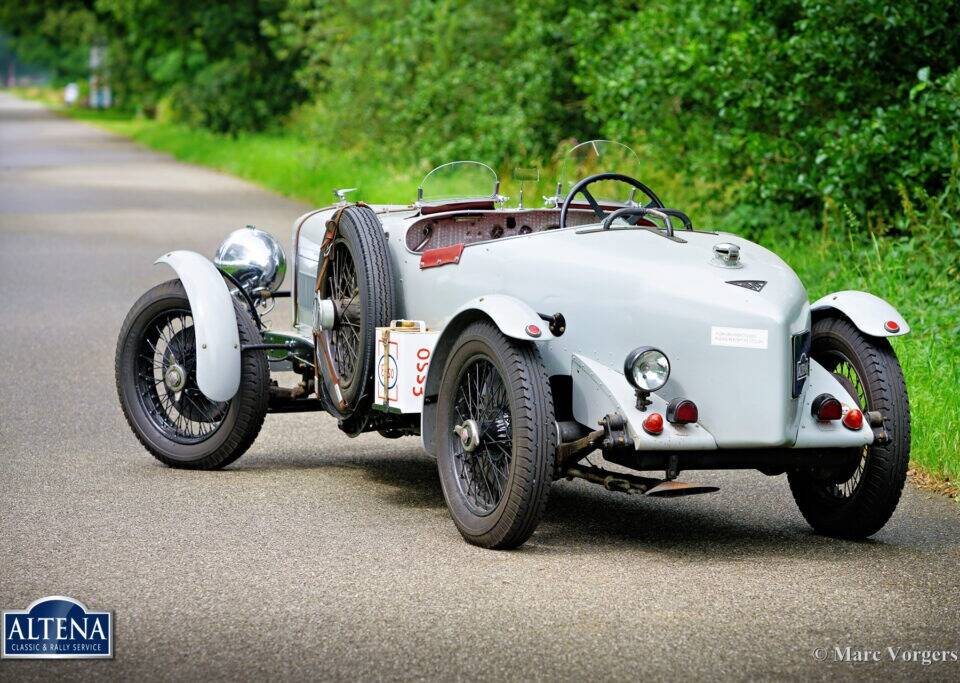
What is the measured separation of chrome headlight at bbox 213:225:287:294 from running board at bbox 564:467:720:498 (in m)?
2.57

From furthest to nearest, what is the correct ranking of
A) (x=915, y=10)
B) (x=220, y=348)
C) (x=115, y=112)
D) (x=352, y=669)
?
(x=115, y=112)
(x=915, y=10)
(x=220, y=348)
(x=352, y=669)

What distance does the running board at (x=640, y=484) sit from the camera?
5.87 meters

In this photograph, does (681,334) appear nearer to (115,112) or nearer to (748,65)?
(748,65)

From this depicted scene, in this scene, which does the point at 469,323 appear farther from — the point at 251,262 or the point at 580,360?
the point at 251,262

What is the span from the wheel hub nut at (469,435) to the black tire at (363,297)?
810 mm

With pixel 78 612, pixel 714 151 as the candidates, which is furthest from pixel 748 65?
pixel 78 612

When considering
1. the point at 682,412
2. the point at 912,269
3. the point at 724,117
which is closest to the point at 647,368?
the point at 682,412

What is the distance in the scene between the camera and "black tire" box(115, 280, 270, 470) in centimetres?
745

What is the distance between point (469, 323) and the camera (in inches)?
249

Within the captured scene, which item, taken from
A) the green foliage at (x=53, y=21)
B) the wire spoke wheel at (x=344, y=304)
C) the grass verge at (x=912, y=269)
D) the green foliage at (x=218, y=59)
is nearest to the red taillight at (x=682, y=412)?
the wire spoke wheel at (x=344, y=304)

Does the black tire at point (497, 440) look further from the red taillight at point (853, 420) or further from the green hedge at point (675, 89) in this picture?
the green hedge at point (675, 89)

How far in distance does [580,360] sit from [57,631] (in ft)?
7.01

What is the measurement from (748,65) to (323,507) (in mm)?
7157

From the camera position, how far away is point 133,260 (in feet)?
54.3
